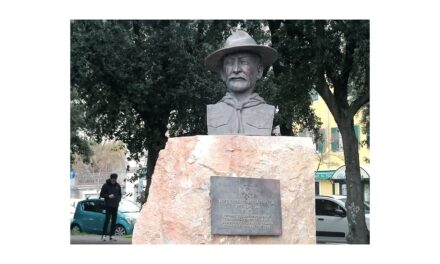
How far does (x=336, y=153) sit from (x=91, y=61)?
19961 millimetres

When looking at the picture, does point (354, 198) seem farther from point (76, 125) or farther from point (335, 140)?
point (335, 140)

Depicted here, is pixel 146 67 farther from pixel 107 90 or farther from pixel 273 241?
pixel 273 241

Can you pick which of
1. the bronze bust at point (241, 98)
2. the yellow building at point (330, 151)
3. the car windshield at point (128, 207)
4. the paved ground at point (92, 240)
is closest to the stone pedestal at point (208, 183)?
the bronze bust at point (241, 98)

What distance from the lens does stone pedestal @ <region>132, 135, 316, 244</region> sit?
23.8ft

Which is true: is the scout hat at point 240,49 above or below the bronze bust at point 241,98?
above

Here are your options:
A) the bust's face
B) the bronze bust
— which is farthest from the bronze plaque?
the bust's face

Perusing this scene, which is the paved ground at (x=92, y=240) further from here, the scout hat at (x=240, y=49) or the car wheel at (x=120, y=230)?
the scout hat at (x=240, y=49)

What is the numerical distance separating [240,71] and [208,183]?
68.5 inches

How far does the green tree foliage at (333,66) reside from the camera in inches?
532

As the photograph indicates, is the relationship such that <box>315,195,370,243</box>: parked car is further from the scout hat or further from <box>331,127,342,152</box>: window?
<box>331,127,342,152</box>: window

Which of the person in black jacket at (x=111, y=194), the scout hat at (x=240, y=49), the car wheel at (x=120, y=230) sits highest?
the scout hat at (x=240, y=49)

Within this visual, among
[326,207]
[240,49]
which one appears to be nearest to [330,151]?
[326,207]

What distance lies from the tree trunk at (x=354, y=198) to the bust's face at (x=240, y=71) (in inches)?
250

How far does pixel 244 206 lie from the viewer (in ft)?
23.9
